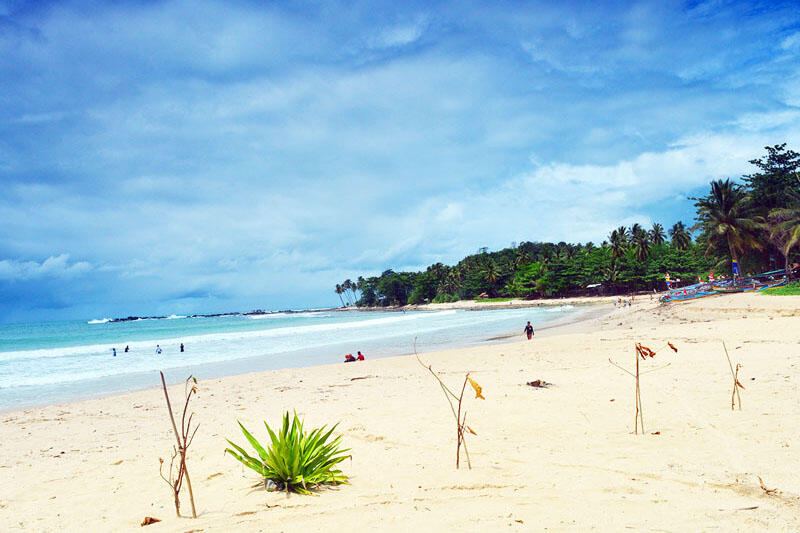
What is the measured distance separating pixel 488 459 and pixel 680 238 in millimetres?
90316

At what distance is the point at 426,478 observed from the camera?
4.70 meters

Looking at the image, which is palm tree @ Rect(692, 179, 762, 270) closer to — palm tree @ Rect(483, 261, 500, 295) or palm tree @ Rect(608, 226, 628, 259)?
palm tree @ Rect(608, 226, 628, 259)

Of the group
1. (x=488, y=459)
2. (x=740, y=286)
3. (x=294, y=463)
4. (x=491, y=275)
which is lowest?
A: (x=740, y=286)

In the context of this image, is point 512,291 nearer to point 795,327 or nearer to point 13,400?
point 795,327

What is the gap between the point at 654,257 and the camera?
72375 mm

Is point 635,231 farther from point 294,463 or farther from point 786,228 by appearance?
point 294,463

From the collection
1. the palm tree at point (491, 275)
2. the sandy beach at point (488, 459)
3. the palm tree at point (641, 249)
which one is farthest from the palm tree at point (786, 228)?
the palm tree at point (491, 275)

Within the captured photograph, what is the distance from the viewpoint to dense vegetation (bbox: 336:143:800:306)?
38.0 metres

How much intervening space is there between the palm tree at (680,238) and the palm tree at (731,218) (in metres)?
46.3

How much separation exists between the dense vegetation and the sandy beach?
3203 centimetres

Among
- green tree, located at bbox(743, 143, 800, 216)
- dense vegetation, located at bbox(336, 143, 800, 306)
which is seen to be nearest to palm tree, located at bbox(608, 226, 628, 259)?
dense vegetation, located at bbox(336, 143, 800, 306)

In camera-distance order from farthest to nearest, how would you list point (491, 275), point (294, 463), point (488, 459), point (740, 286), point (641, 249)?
1. point (491, 275)
2. point (641, 249)
3. point (740, 286)
4. point (488, 459)
5. point (294, 463)

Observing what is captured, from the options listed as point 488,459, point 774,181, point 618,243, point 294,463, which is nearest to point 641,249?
point 618,243

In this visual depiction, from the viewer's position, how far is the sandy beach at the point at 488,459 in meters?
3.67
